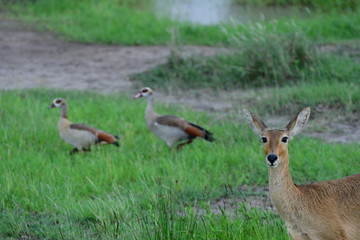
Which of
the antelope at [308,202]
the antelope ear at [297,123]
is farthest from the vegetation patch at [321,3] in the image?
the antelope at [308,202]

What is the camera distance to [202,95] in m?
10.7

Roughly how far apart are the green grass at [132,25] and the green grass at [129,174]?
3.73m

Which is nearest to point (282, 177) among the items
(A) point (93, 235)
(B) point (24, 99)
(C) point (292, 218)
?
(C) point (292, 218)

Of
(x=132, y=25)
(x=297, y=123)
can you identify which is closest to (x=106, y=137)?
(x=297, y=123)

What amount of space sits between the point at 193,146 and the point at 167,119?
43 cm

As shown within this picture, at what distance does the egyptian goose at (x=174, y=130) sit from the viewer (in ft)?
26.5

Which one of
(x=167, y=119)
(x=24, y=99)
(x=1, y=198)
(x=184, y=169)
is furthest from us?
(x=24, y=99)

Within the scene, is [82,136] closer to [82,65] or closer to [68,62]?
[82,65]

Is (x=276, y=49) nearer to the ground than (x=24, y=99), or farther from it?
farther from it

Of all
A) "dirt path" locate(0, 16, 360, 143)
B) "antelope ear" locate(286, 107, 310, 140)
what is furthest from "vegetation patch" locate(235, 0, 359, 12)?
"antelope ear" locate(286, 107, 310, 140)

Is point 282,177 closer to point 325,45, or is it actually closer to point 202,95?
point 202,95

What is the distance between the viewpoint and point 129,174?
7191 millimetres

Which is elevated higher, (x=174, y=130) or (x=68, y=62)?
(x=174, y=130)

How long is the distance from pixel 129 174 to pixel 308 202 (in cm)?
286
